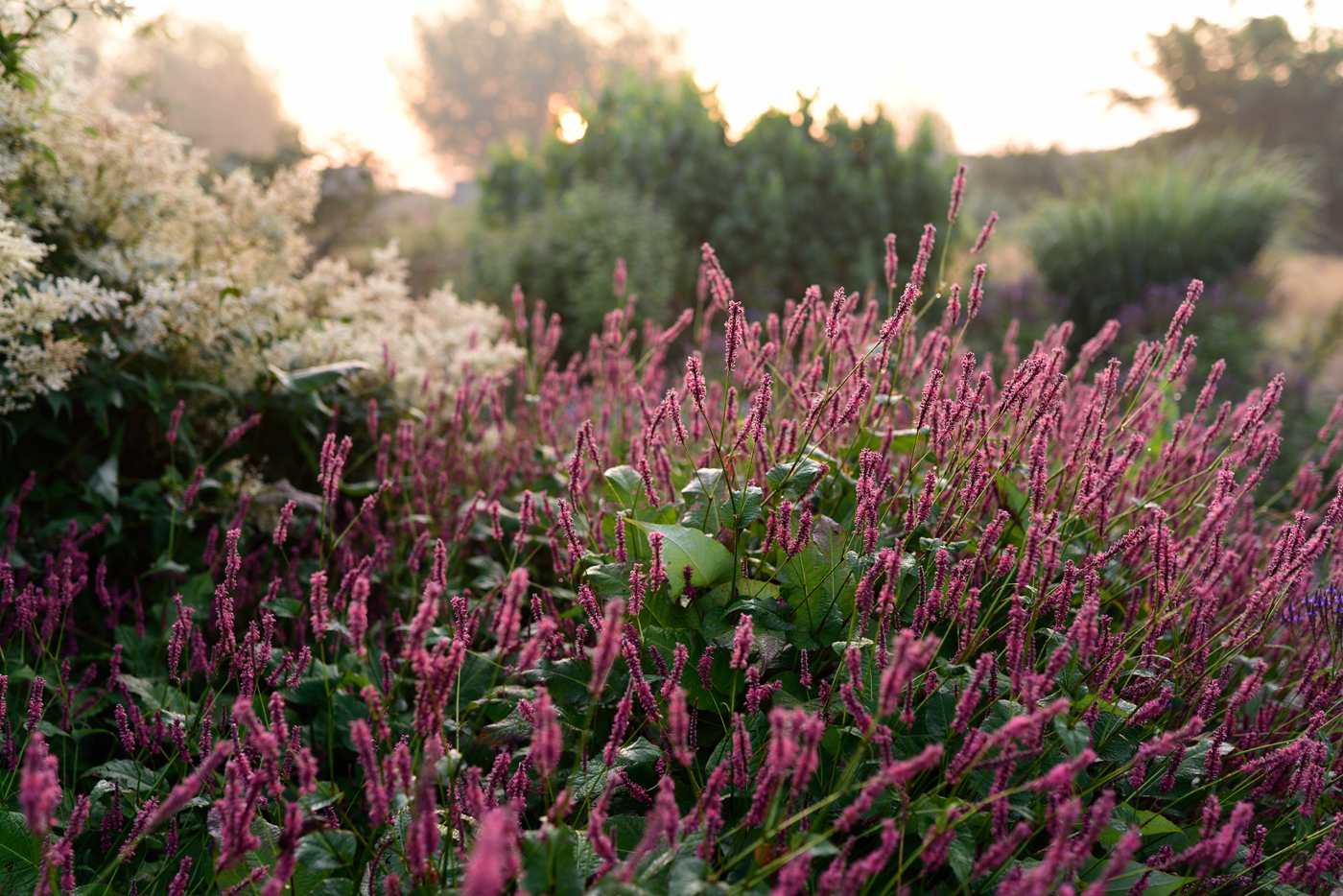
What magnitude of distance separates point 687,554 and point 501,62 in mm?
48112

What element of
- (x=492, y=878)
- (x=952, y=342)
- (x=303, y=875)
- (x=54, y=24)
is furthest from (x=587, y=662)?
(x=54, y=24)

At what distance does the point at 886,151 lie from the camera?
8.80 m

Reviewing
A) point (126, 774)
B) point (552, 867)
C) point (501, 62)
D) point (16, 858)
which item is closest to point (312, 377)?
point (126, 774)

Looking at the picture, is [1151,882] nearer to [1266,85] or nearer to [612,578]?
[612,578]

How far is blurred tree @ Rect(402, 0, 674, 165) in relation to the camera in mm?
43750

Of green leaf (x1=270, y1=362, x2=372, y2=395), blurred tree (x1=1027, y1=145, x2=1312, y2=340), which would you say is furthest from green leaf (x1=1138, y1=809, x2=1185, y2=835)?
blurred tree (x1=1027, y1=145, x2=1312, y2=340)

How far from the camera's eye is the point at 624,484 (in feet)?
6.35

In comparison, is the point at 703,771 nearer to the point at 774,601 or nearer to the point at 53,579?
the point at 774,601

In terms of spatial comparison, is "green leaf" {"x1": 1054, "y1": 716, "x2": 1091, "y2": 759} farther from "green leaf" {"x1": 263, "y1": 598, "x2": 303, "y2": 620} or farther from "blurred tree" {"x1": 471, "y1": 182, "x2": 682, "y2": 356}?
"blurred tree" {"x1": 471, "y1": 182, "x2": 682, "y2": 356}

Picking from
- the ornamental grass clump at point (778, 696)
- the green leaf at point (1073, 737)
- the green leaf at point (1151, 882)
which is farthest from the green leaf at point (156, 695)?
the green leaf at point (1151, 882)

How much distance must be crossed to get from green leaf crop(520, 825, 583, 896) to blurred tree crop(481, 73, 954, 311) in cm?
728

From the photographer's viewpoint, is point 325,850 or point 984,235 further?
point 984,235

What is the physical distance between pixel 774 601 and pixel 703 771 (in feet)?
1.16

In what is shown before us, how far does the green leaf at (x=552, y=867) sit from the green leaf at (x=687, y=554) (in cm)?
57
